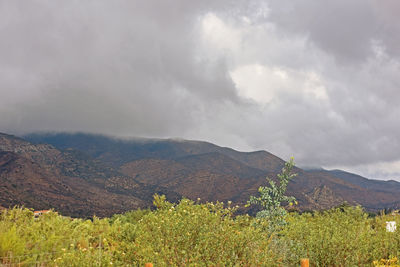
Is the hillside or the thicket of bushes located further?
the hillside

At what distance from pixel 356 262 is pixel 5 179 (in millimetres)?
152482

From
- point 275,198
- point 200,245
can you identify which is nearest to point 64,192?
point 275,198

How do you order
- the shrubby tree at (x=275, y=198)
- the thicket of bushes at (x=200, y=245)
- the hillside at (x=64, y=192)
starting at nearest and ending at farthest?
the thicket of bushes at (x=200, y=245) < the shrubby tree at (x=275, y=198) < the hillside at (x=64, y=192)

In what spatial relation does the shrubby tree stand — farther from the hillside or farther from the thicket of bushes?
the hillside

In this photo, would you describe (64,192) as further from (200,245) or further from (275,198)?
(200,245)

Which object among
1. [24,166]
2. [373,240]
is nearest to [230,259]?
[373,240]

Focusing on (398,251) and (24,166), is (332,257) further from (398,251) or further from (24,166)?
(24,166)

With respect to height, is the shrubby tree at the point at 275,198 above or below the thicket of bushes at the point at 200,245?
above

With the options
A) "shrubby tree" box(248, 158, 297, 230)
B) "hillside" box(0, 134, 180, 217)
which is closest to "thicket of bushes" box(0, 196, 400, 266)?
"shrubby tree" box(248, 158, 297, 230)

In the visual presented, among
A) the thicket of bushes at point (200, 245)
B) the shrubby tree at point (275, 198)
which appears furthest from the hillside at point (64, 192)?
the thicket of bushes at point (200, 245)

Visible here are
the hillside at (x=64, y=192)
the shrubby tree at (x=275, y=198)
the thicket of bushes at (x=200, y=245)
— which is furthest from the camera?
the hillside at (x=64, y=192)

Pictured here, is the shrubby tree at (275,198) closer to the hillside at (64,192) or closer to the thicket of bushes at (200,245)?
the thicket of bushes at (200,245)

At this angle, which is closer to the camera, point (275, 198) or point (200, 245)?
point (200, 245)

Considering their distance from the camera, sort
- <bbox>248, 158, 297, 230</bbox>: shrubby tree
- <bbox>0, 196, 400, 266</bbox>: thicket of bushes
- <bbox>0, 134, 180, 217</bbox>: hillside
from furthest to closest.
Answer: <bbox>0, 134, 180, 217</bbox>: hillside < <bbox>248, 158, 297, 230</bbox>: shrubby tree < <bbox>0, 196, 400, 266</bbox>: thicket of bushes
